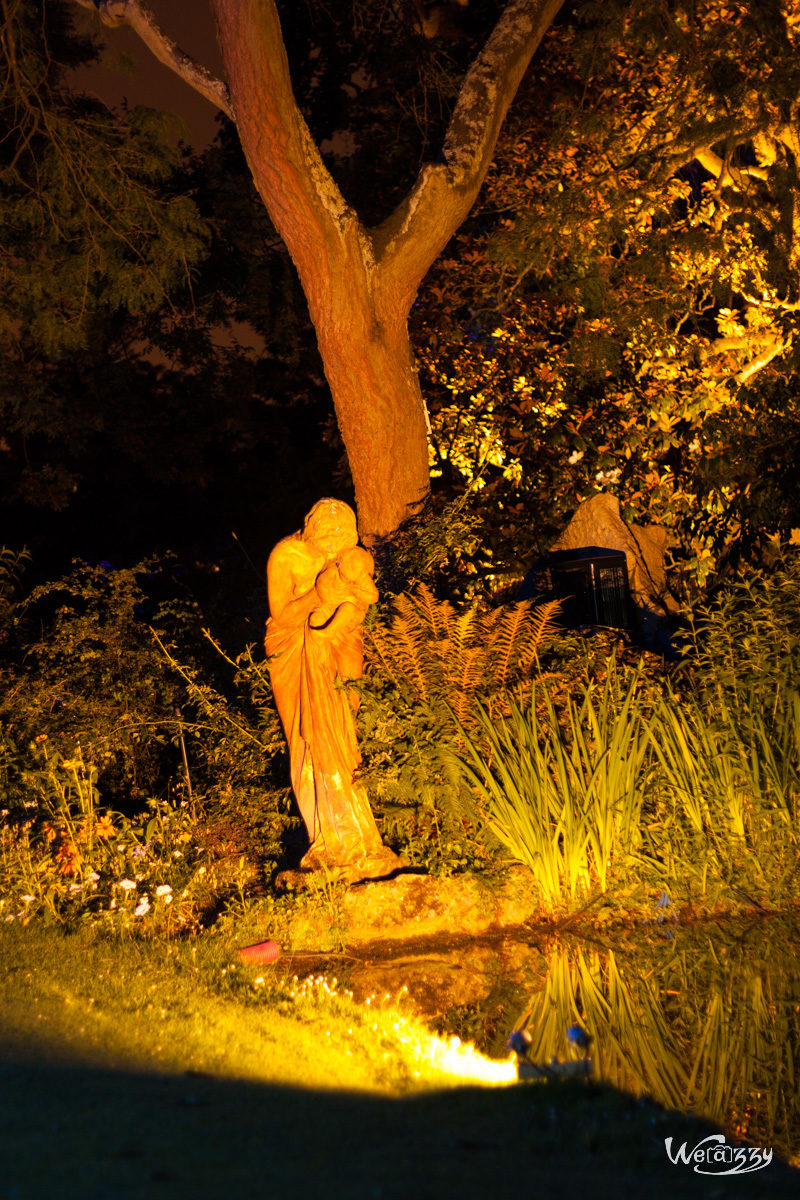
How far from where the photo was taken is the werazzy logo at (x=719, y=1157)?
3859 millimetres

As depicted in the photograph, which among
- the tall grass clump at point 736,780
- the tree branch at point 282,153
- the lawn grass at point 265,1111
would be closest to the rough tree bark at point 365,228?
the tree branch at point 282,153

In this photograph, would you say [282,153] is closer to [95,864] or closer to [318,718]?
[318,718]

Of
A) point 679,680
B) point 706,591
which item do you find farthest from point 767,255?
point 679,680

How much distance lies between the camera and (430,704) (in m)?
7.19

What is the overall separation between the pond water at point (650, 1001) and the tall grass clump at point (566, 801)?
38 cm

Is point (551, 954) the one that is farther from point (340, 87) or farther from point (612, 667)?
point (340, 87)

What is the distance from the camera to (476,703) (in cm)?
711

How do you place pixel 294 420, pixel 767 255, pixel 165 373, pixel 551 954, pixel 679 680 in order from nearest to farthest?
pixel 551 954, pixel 679 680, pixel 767 255, pixel 165 373, pixel 294 420

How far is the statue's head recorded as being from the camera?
6828mm

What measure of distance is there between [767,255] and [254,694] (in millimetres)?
6966

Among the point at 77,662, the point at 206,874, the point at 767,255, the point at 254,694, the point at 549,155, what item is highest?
the point at 549,155

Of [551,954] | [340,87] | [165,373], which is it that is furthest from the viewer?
[165,373]

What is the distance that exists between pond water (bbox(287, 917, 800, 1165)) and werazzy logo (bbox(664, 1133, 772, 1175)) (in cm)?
12

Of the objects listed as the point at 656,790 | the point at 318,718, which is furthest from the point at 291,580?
the point at 656,790
